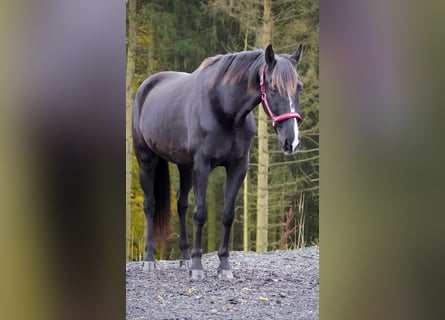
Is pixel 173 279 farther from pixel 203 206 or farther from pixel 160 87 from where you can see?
pixel 160 87

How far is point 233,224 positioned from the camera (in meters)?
3.24

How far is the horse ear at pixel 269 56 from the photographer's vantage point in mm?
2890

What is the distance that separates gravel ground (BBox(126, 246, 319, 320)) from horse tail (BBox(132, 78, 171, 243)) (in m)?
0.18

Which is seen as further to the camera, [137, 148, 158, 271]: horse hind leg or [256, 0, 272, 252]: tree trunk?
[137, 148, 158, 271]: horse hind leg

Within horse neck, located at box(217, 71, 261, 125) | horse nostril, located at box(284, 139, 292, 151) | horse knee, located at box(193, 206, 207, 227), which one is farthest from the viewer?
horse knee, located at box(193, 206, 207, 227)

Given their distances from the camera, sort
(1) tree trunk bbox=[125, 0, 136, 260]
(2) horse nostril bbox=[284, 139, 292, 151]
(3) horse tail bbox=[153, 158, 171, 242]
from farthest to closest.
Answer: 1. (3) horse tail bbox=[153, 158, 171, 242]
2. (1) tree trunk bbox=[125, 0, 136, 260]
3. (2) horse nostril bbox=[284, 139, 292, 151]

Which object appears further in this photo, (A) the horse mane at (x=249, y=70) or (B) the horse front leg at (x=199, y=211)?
(B) the horse front leg at (x=199, y=211)

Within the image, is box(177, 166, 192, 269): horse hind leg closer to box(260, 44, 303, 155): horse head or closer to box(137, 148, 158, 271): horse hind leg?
box(137, 148, 158, 271): horse hind leg

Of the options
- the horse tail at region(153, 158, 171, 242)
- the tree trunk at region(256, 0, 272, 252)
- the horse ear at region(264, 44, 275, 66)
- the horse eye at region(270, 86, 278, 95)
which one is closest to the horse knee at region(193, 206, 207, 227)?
the horse tail at region(153, 158, 171, 242)

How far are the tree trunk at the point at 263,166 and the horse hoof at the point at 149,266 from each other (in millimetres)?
589

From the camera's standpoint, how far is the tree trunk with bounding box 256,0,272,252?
3.11 m
